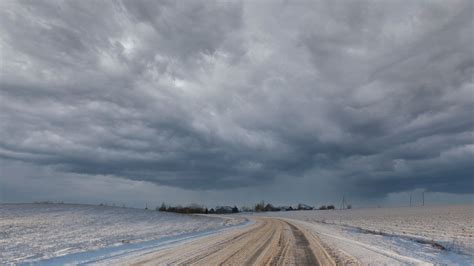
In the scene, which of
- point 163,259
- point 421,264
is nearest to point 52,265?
point 163,259


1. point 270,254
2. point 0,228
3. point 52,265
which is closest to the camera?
point 52,265

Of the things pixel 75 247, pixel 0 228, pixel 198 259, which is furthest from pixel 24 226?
pixel 198 259

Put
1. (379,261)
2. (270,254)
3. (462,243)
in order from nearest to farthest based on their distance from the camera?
1. (379,261)
2. (270,254)
3. (462,243)

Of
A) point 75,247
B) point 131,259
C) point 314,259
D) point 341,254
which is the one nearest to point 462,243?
point 341,254

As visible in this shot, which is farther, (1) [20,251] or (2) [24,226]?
(2) [24,226]

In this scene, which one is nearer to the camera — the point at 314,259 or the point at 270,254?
the point at 314,259

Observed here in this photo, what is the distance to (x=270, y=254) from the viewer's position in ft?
59.3

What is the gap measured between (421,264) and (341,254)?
4.15 m

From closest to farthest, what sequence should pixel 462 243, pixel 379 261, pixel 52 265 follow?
pixel 52 265
pixel 379 261
pixel 462 243

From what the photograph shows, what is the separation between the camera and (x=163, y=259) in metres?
15.9

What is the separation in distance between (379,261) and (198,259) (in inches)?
305

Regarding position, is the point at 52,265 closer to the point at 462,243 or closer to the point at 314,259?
the point at 314,259

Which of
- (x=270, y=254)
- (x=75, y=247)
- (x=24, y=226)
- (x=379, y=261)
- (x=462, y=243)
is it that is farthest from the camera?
(x=24, y=226)

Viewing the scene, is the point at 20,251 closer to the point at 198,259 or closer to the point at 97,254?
the point at 97,254
